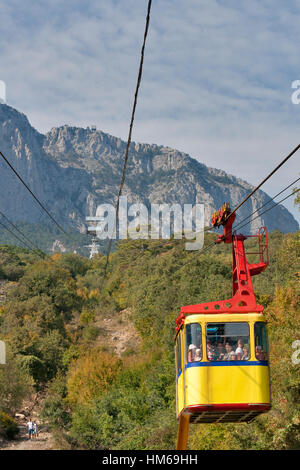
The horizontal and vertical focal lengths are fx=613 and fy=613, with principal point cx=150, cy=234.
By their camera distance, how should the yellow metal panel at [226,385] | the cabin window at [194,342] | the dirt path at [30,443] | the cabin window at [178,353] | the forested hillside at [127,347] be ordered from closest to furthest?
1. the yellow metal panel at [226,385]
2. the cabin window at [194,342]
3. the cabin window at [178,353]
4. the forested hillside at [127,347]
5. the dirt path at [30,443]

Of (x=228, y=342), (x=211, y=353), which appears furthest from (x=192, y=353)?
(x=228, y=342)

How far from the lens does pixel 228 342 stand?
63.6 ft

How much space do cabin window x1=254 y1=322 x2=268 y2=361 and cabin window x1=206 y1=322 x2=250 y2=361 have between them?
0.97 ft

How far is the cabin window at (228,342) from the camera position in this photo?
1928 cm

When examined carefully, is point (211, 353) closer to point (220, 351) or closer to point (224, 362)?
point (220, 351)

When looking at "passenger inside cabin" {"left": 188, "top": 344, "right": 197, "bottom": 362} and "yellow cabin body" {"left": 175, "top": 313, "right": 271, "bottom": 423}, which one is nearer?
"yellow cabin body" {"left": 175, "top": 313, "right": 271, "bottom": 423}

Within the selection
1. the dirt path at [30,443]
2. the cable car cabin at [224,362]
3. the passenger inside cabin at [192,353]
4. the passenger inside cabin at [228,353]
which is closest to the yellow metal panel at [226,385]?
the cable car cabin at [224,362]

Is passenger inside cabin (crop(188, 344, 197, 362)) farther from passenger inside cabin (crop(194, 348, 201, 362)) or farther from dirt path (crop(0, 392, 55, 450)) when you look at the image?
dirt path (crop(0, 392, 55, 450))

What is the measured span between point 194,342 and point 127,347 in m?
68.8

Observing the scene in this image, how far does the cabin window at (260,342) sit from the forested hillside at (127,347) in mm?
15305

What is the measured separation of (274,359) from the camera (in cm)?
3978

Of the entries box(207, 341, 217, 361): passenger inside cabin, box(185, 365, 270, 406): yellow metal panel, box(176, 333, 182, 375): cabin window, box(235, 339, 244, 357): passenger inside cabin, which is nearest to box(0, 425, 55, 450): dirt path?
box(176, 333, 182, 375): cabin window

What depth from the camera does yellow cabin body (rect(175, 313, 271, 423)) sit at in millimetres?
19031

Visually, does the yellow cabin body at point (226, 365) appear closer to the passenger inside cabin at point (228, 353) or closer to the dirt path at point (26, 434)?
the passenger inside cabin at point (228, 353)
